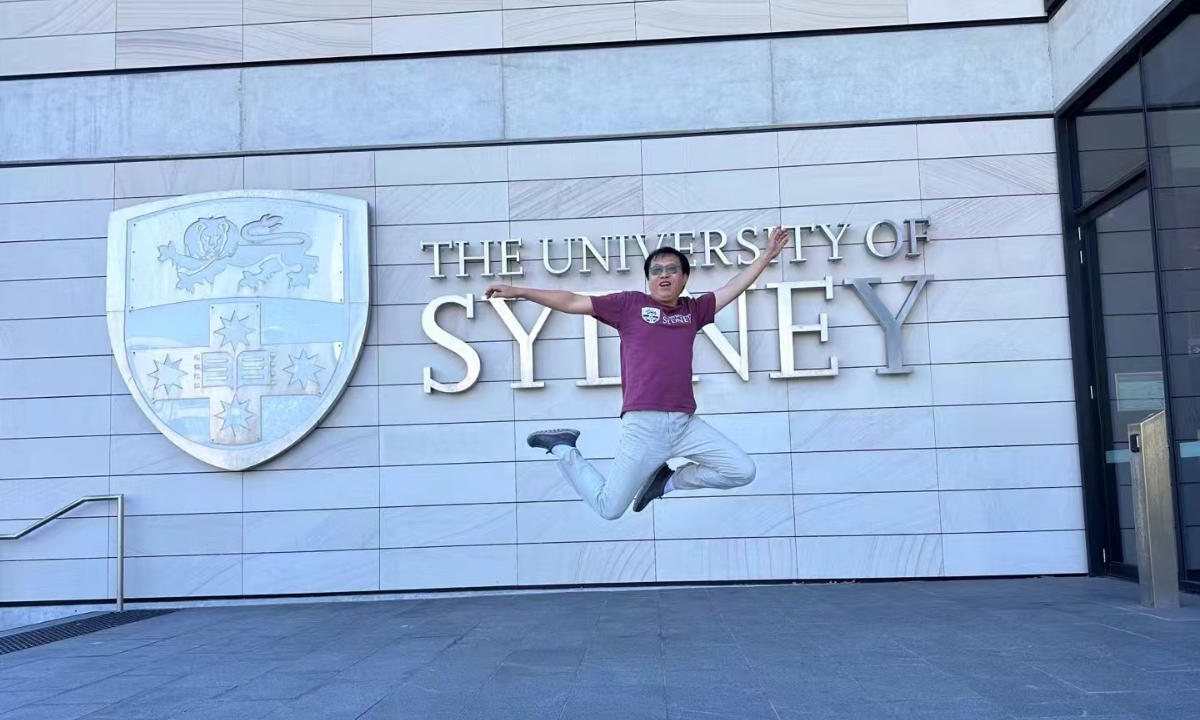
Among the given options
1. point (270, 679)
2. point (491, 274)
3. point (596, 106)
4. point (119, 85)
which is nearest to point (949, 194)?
point (596, 106)

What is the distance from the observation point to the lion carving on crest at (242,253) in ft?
30.1

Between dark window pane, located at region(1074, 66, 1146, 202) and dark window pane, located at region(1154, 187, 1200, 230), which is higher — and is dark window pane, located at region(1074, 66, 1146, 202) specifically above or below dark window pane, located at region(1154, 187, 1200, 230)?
above

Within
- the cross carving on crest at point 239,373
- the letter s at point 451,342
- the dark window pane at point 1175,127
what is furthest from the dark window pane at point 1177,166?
the cross carving on crest at point 239,373

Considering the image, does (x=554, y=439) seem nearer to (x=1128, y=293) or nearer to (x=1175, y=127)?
(x=1175, y=127)

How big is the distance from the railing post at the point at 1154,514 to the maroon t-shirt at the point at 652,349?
321 cm

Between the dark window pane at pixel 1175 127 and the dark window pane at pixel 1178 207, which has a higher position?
the dark window pane at pixel 1175 127

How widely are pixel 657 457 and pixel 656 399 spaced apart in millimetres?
306

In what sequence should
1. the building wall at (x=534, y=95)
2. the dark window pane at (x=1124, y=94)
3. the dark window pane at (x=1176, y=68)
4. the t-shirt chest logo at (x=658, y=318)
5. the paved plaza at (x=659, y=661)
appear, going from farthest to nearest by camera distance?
the building wall at (x=534, y=95)
the dark window pane at (x=1124, y=94)
the dark window pane at (x=1176, y=68)
the t-shirt chest logo at (x=658, y=318)
the paved plaza at (x=659, y=661)

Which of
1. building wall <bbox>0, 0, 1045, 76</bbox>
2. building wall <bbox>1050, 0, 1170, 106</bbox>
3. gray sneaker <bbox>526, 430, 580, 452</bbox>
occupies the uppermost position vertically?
building wall <bbox>0, 0, 1045, 76</bbox>

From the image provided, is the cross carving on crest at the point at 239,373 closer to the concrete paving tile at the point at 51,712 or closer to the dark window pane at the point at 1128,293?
the concrete paving tile at the point at 51,712

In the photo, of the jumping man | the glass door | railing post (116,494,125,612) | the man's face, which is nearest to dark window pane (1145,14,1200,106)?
the glass door

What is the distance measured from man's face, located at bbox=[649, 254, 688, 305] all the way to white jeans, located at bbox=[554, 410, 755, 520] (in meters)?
0.64

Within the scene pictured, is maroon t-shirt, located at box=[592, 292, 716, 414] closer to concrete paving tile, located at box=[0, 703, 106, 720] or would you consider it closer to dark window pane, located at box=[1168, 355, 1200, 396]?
concrete paving tile, located at box=[0, 703, 106, 720]

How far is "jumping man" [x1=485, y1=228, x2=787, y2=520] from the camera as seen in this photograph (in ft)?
17.6
